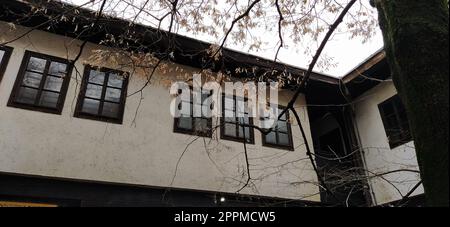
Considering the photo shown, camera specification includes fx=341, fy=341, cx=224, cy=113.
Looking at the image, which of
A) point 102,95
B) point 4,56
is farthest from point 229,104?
point 4,56

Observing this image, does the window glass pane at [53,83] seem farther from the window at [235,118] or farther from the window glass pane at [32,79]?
the window at [235,118]

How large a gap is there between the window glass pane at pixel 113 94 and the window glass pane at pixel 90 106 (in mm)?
263

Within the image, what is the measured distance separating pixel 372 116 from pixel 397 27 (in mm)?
8570

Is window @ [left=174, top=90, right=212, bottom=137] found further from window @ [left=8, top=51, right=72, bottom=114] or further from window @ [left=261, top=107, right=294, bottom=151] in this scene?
window @ [left=8, top=51, right=72, bottom=114]

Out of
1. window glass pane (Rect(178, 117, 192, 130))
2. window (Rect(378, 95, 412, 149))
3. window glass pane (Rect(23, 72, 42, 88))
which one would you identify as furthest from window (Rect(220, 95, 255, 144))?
window glass pane (Rect(23, 72, 42, 88))

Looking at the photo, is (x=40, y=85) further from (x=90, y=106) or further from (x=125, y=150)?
(x=125, y=150)

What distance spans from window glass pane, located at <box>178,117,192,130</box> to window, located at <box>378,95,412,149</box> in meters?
5.23

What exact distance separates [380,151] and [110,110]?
23.4ft

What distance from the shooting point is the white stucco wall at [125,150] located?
246 inches

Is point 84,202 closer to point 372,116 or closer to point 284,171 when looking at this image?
point 284,171

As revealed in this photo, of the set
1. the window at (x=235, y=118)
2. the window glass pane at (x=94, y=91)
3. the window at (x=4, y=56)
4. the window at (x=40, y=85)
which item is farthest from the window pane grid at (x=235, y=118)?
the window at (x=4, y=56)

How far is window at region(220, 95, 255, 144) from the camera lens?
830cm

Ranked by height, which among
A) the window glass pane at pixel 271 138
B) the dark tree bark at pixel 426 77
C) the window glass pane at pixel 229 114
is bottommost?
the dark tree bark at pixel 426 77

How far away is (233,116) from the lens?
27.9ft
